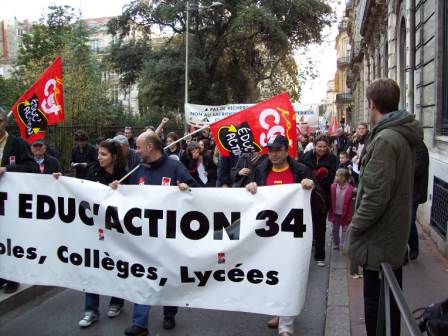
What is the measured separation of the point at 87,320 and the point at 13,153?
1772 millimetres

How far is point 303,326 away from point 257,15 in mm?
26695

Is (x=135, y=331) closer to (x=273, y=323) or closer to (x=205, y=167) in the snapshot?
(x=273, y=323)

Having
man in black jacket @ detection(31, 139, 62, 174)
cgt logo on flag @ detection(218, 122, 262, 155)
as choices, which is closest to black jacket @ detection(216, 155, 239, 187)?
cgt logo on flag @ detection(218, 122, 262, 155)

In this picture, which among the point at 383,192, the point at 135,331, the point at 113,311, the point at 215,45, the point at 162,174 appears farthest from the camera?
the point at 215,45

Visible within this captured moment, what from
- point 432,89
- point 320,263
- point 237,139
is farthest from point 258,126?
point 432,89

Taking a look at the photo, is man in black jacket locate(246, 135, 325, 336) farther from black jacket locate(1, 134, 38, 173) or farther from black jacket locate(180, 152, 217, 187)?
black jacket locate(180, 152, 217, 187)

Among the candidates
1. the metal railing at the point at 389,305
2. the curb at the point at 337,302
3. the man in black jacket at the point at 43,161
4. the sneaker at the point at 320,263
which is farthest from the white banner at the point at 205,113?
the metal railing at the point at 389,305

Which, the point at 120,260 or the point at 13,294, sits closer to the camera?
the point at 120,260

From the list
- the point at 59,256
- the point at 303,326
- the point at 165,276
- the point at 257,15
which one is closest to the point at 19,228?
the point at 59,256

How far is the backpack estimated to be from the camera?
9.87ft

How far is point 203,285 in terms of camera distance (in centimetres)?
423

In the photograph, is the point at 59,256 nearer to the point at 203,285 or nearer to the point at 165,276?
the point at 165,276

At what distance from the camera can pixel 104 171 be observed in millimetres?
4914

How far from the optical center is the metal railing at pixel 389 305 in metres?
2.18
